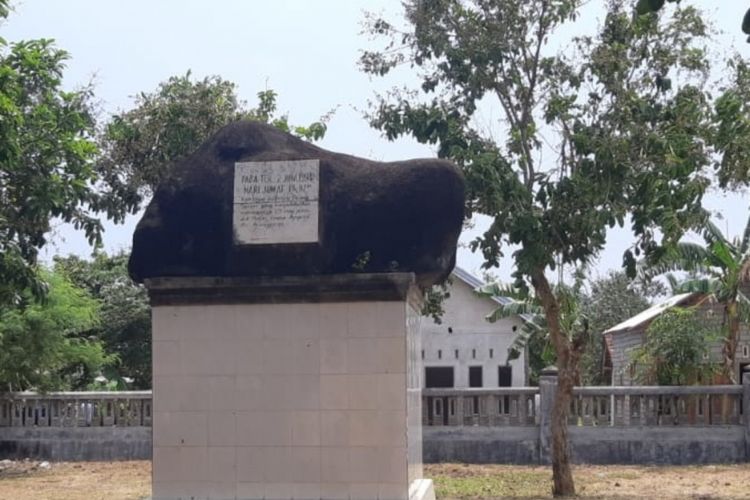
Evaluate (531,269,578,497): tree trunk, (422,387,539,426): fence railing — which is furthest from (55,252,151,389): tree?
(531,269,578,497): tree trunk

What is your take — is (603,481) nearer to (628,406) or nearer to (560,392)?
(560,392)

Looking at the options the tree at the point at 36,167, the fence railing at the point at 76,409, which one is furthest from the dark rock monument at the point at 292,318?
the fence railing at the point at 76,409

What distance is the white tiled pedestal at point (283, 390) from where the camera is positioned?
10039mm

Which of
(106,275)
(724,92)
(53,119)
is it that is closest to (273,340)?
(53,119)

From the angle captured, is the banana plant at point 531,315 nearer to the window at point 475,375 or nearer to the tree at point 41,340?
the window at point 475,375

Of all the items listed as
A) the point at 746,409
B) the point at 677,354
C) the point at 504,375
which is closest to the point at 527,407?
the point at 746,409

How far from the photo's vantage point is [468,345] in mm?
37188

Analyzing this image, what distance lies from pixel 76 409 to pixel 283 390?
10597mm

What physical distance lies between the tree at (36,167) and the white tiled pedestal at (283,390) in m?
2.33

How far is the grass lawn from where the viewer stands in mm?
14422

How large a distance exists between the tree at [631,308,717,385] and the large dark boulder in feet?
40.2

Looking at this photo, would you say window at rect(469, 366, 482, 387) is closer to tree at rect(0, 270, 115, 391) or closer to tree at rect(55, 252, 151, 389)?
tree at rect(55, 252, 151, 389)

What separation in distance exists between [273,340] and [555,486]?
5.21 meters

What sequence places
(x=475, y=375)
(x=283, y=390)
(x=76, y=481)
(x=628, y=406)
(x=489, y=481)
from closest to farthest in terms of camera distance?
(x=283, y=390), (x=489, y=481), (x=76, y=481), (x=628, y=406), (x=475, y=375)
